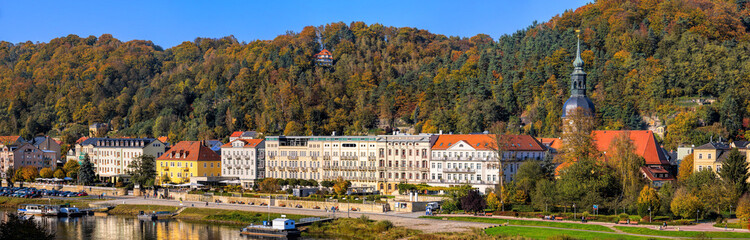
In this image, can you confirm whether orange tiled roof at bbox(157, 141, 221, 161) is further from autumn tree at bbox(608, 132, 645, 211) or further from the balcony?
autumn tree at bbox(608, 132, 645, 211)

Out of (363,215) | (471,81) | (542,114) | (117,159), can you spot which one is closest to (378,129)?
(471,81)

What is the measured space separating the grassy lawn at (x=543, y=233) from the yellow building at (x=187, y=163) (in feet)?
170

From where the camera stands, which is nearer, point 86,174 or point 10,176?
point 86,174

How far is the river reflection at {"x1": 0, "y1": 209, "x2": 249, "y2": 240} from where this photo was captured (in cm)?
6475

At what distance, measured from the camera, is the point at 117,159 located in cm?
11369

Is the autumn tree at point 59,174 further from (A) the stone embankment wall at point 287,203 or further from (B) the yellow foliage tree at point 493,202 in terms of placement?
(B) the yellow foliage tree at point 493,202

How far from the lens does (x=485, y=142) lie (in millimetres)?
83000

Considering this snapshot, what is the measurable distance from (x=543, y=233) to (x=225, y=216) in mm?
30993

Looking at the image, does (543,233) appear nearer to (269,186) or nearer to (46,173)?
(269,186)

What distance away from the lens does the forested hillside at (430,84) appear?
103 metres

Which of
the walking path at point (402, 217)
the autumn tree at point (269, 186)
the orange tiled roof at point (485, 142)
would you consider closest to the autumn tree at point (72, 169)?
the walking path at point (402, 217)

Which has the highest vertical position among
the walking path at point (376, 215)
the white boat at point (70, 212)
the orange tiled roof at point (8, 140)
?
the orange tiled roof at point (8, 140)

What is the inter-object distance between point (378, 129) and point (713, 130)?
50.4 metres

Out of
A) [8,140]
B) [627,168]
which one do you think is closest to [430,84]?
[627,168]
